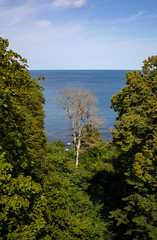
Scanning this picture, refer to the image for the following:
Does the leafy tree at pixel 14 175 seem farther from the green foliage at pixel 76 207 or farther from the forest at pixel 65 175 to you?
the green foliage at pixel 76 207

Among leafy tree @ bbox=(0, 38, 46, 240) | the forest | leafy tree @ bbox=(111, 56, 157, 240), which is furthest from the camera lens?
leafy tree @ bbox=(111, 56, 157, 240)

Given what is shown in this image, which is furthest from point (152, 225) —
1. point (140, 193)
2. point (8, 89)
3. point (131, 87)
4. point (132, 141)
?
point (8, 89)

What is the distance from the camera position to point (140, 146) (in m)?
14.4

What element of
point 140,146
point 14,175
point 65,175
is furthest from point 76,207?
point 14,175

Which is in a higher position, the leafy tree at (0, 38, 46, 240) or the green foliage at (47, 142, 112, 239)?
the leafy tree at (0, 38, 46, 240)

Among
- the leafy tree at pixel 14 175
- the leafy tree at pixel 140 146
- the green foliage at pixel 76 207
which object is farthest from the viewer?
the leafy tree at pixel 140 146

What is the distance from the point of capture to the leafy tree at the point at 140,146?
12.4 m

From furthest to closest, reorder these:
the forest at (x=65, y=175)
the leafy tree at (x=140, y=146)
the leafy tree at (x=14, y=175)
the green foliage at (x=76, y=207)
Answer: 1. the leafy tree at (x=140, y=146)
2. the green foliage at (x=76, y=207)
3. the forest at (x=65, y=175)
4. the leafy tree at (x=14, y=175)

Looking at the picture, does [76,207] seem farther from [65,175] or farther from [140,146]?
[140,146]

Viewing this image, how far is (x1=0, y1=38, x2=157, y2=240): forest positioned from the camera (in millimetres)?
6121

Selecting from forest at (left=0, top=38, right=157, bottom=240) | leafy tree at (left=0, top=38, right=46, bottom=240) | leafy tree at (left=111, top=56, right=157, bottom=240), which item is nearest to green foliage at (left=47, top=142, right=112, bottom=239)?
forest at (left=0, top=38, right=157, bottom=240)

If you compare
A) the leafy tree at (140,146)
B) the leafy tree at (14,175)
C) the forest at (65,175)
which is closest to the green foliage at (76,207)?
the forest at (65,175)

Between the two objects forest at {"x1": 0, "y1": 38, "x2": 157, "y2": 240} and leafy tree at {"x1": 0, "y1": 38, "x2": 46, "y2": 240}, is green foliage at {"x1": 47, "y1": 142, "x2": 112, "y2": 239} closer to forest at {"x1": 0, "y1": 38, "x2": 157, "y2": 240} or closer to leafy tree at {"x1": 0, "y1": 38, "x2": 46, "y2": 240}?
forest at {"x1": 0, "y1": 38, "x2": 157, "y2": 240}

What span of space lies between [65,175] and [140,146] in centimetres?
682
